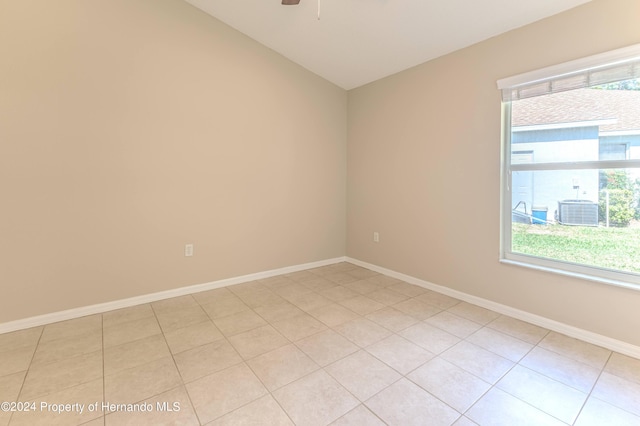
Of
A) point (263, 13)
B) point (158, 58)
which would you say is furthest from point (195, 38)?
point (263, 13)

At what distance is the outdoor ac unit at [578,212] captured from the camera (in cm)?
216

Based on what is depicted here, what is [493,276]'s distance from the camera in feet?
8.59

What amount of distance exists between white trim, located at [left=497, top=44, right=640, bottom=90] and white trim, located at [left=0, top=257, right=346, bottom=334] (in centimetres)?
301

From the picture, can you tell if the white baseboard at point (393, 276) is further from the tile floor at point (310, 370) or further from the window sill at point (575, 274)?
the window sill at point (575, 274)

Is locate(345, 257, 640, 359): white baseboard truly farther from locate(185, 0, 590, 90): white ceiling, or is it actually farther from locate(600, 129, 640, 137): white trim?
locate(185, 0, 590, 90): white ceiling

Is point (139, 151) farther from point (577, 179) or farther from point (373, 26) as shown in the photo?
point (577, 179)

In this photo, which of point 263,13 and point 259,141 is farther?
point 259,141

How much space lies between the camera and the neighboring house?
201 centimetres

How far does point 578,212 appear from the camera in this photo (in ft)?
7.33

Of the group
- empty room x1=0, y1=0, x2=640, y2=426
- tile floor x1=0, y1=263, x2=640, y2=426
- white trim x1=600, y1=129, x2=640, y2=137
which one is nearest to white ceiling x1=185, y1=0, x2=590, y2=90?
empty room x1=0, y1=0, x2=640, y2=426

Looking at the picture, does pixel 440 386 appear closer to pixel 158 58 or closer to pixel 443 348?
pixel 443 348

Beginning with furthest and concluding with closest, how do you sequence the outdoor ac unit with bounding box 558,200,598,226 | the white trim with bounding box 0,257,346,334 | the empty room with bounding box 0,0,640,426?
the white trim with bounding box 0,257,346,334, the outdoor ac unit with bounding box 558,200,598,226, the empty room with bounding box 0,0,640,426

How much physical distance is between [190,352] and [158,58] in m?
2.66

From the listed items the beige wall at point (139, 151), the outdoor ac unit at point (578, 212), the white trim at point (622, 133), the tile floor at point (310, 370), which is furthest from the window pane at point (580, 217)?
the beige wall at point (139, 151)
